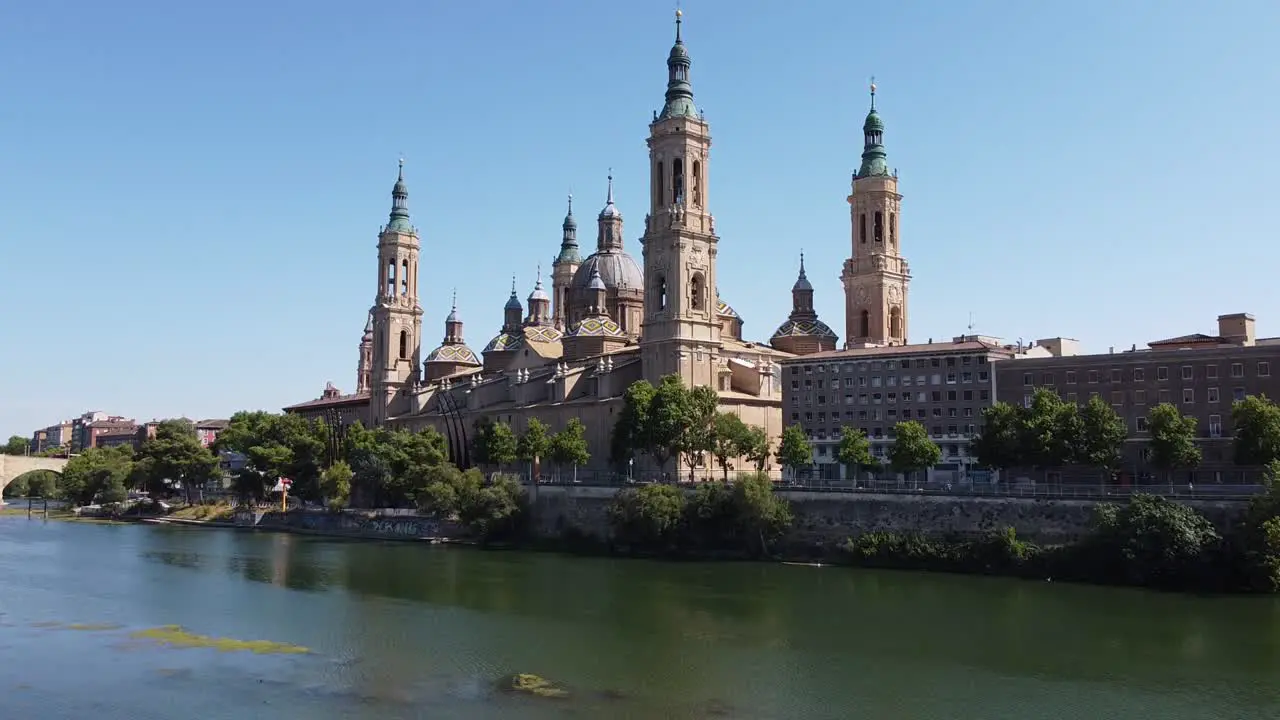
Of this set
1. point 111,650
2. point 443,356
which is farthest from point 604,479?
point 443,356

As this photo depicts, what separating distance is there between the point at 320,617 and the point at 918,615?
25.7 metres

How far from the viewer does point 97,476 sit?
404ft

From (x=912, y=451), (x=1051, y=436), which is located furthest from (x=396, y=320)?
(x=1051, y=436)

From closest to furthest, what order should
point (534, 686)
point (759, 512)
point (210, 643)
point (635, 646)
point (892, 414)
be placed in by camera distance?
point (534, 686)
point (635, 646)
point (210, 643)
point (759, 512)
point (892, 414)

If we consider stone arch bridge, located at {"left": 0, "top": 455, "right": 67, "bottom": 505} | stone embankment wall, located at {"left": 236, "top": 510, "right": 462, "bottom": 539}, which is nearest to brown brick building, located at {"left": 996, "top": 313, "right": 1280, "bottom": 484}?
stone embankment wall, located at {"left": 236, "top": 510, "right": 462, "bottom": 539}

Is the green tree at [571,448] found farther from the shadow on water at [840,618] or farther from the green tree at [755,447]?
the shadow on water at [840,618]

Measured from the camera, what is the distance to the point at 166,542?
87812mm

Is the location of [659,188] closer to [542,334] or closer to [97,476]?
[542,334]

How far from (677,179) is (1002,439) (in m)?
38.3

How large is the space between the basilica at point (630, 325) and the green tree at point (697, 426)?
7.86 meters

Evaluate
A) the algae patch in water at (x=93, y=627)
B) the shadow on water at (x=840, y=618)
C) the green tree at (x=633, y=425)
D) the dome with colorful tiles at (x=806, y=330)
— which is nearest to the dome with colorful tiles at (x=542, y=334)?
the dome with colorful tiles at (x=806, y=330)

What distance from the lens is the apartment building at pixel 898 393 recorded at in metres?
82.1

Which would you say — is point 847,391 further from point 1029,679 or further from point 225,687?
point 225,687

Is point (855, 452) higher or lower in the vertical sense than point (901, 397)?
lower
